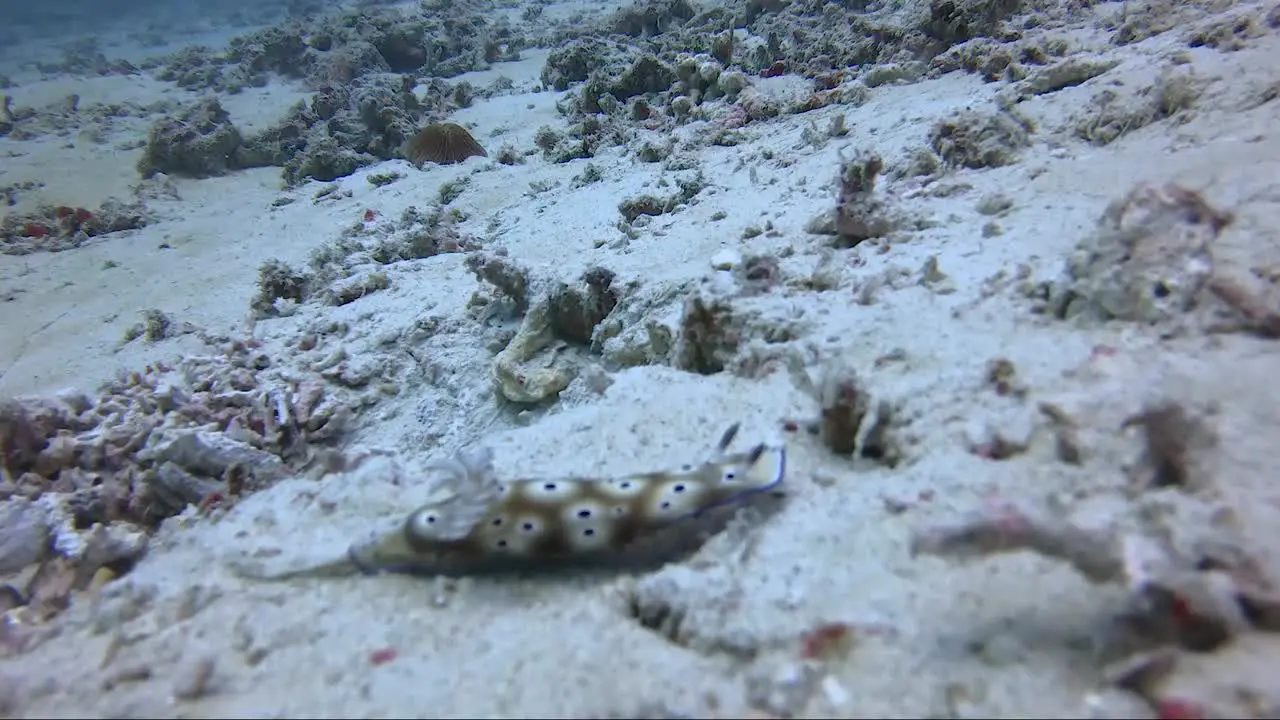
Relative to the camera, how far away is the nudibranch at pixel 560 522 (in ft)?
5.99

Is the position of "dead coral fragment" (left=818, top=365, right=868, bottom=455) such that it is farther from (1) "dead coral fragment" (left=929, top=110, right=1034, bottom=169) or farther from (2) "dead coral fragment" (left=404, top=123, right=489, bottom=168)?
(2) "dead coral fragment" (left=404, top=123, right=489, bottom=168)

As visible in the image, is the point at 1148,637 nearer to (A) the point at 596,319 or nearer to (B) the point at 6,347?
(A) the point at 596,319

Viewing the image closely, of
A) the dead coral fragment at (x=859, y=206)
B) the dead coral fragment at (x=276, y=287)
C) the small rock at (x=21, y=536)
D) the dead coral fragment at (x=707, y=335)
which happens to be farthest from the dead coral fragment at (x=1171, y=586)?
the dead coral fragment at (x=276, y=287)

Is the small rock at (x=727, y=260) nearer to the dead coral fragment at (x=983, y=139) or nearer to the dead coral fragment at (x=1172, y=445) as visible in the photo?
the dead coral fragment at (x=983, y=139)

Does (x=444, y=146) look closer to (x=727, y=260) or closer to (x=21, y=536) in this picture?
(x=727, y=260)

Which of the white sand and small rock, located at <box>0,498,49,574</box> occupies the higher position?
the white sand

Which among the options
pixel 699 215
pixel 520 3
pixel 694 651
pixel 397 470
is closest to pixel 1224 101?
pixel 699 215

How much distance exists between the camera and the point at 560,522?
1.83 meters

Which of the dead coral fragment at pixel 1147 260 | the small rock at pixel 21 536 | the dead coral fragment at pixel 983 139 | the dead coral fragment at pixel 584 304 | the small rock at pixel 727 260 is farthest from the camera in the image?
the dead coral fragment at pixel 584 304

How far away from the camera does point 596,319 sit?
4.01 m

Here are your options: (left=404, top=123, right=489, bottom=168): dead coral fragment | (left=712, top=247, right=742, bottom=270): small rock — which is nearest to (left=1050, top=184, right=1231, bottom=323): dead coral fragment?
(left=712, top=247, right=742, bottom=270): small rock

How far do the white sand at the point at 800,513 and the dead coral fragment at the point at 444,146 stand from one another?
4.74 metres

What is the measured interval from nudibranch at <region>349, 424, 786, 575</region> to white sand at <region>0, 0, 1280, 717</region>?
83mm

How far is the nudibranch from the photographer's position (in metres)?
1.83
